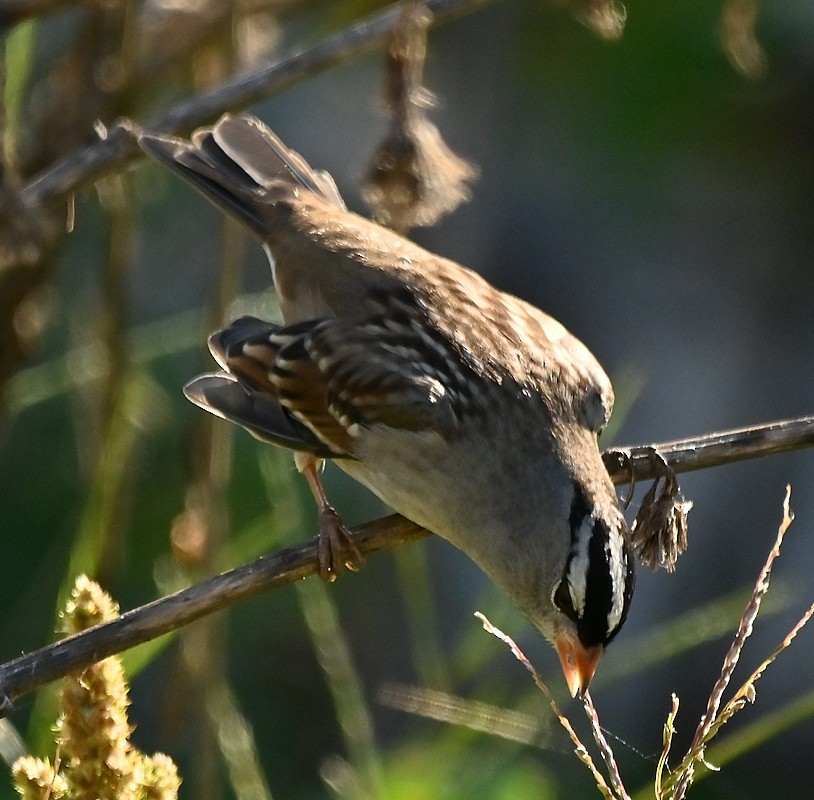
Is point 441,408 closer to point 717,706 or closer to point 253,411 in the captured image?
point 253,411

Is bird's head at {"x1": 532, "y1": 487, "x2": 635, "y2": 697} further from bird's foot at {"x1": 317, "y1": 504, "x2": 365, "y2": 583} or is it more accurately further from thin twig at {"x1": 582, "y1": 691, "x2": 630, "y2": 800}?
thin twig at {"x1": 582, "y1": 691, "x2": 630, "y2": 800}

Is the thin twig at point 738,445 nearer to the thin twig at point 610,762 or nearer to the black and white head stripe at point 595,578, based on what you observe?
the black and white head stripe at point 595,578

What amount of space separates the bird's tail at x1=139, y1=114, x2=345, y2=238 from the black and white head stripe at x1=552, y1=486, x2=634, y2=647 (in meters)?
1.12

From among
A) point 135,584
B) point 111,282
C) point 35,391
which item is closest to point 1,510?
point 135,584

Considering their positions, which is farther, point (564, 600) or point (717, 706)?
point (564, 600)

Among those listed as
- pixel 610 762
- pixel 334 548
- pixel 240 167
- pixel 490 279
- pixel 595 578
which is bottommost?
pixel 610 762

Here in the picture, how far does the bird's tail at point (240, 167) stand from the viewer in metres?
2.83

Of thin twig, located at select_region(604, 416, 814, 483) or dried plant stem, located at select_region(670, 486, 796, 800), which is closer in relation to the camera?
dried plant stem, located at select_region(670, 486, 796, 800)

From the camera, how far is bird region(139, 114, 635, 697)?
2145mm

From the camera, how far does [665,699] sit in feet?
16.8

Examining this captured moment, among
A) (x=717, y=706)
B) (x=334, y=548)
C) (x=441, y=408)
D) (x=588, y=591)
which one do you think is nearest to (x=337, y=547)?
(x=334, y=548)

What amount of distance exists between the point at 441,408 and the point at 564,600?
414 mm

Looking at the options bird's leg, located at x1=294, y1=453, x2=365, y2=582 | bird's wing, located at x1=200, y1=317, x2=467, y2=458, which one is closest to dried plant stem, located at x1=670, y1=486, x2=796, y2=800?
bird's leg, located at x1=294, y1=453, x2=365, y2=582

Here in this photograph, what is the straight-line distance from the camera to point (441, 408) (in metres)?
2.32
